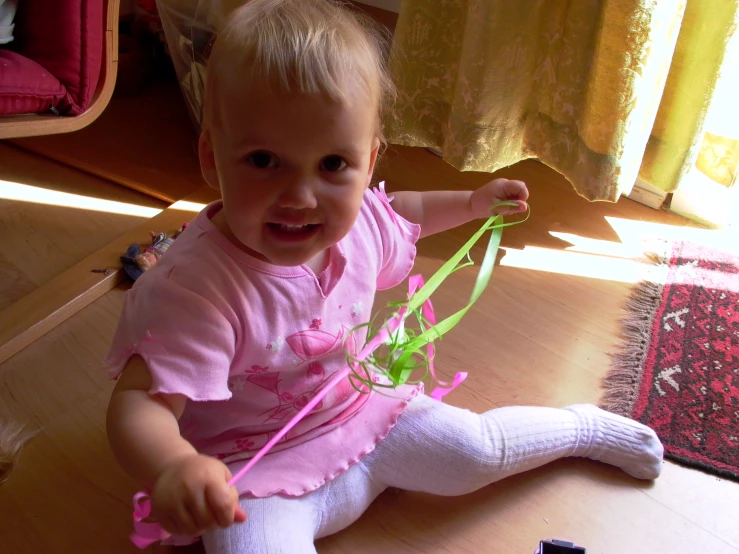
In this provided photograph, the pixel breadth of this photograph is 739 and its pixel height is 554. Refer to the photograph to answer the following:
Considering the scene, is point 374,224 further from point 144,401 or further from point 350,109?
point 144,401

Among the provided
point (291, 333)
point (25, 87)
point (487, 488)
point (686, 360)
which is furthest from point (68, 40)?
point (686, 360)

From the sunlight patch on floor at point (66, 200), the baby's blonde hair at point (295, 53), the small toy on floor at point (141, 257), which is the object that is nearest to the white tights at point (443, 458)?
the baby's blonde hair at point (295, 53)

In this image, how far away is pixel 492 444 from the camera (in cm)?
86

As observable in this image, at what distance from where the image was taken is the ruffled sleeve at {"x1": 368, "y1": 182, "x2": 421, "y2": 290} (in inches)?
33.9

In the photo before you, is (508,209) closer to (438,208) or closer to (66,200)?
(438,208)

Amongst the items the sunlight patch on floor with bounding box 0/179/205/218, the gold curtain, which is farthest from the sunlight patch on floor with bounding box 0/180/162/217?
the gold curtain

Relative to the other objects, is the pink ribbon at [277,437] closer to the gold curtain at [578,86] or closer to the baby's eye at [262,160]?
the baby's eye at [262,160]

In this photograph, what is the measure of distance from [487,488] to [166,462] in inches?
18.3

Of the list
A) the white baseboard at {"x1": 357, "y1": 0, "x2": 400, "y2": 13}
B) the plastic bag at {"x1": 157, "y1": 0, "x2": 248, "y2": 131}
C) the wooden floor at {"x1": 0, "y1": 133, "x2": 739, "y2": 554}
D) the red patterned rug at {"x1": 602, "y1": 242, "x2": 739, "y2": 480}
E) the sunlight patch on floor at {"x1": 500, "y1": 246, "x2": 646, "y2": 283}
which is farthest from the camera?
the white baseboard at {"x1": 357, "y1": 0, "x2": 400, "y2": 13}

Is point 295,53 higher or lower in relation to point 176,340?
higher

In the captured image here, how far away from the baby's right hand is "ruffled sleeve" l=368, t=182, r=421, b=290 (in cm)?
39

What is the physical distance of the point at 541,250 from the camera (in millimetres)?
1301

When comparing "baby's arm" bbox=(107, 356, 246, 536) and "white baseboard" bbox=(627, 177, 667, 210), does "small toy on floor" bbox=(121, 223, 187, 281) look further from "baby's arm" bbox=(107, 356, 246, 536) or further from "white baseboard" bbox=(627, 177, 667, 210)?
"white baseboard" bbox=(627, 177, 667, 210)

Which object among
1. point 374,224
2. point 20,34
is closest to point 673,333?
point 374,224
